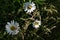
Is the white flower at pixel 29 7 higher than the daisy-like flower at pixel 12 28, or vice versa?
the white flower at pixel 29 7

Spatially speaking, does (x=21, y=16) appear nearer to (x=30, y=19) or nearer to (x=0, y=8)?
(x=30, y=19)

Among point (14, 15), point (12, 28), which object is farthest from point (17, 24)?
point (14, 15)

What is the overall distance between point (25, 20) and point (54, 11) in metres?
0.43

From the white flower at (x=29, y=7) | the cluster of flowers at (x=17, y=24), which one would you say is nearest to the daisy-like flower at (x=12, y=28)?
the cluster of flowers at (x=17, y=24)

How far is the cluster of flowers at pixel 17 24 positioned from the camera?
7.48 ft

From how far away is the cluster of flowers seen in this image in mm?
2279

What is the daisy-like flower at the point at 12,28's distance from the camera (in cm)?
227

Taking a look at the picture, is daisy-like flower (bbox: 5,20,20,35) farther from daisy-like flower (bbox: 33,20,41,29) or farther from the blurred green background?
daisy-like flower (bbox: 33,20,41,29)

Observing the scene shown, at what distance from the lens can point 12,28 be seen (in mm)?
2330

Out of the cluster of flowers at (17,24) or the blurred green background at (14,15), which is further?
the blurred green background at (14,15)

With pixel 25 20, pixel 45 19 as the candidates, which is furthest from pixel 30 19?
pixel 45 19

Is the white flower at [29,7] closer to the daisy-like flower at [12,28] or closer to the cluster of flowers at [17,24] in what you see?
the cluster of flowers at [17,24]

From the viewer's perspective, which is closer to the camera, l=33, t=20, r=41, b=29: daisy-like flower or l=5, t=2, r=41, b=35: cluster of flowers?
l=5, t=2, r=41, b=35: cluster of flowers

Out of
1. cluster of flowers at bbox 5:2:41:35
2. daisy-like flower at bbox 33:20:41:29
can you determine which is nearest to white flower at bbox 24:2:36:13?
cluster of flowers at bbox 5:2:41:35
